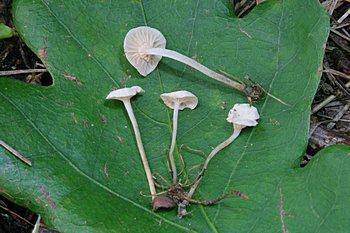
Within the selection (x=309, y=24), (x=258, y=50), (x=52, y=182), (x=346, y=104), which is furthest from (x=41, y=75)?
(x=346, y=104)

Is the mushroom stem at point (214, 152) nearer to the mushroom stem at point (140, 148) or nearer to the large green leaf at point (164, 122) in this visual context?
the large green leaf at point (164, 122)

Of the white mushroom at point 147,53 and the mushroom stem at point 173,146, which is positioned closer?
the mushroom stem at point 173,146

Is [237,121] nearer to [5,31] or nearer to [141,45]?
[141,45]

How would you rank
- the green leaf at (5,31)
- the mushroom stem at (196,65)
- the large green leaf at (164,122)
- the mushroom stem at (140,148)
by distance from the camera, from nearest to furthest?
the large green leaf at (164,122)
the mushroom stem at (140,148)
the mushroom stem at (196,65)
the green leaf at (5,31)

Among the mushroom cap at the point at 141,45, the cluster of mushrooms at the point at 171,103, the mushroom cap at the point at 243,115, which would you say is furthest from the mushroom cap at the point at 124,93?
the mushroom cap at the point at 243,115

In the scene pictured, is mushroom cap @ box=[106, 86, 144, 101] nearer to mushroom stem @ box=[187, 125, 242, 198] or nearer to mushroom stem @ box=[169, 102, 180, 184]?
mushroom stem @ box=[169, 102, 180, 184]

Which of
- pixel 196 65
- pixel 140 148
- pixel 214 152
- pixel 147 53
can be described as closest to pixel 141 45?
pixel 147 53
